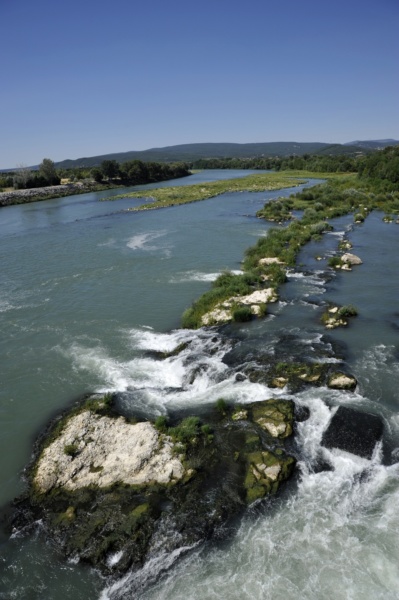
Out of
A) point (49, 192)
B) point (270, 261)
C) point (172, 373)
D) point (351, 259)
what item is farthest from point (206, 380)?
point (49, 192)

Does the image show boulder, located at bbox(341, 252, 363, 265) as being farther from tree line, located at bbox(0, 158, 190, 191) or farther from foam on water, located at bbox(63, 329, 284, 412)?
tree line, located at bbox(0, 158, 190, 191)

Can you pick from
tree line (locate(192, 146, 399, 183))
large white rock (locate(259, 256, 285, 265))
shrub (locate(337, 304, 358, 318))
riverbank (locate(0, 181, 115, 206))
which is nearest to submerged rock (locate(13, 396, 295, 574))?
shrub (locate(337, 304, 358, 318))

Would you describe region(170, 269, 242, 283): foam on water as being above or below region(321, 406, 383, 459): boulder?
above

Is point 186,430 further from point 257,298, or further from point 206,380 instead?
point 257,298

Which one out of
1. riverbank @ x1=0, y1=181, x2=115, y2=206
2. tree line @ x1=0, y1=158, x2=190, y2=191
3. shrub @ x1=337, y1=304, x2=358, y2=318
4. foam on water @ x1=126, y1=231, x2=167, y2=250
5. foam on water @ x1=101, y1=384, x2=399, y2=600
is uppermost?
tree line @ x1=0, y1=158, x2=190, y2=191

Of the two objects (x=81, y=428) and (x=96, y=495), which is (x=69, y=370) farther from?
(x=96, y=495)

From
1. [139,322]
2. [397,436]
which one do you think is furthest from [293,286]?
[397,436]

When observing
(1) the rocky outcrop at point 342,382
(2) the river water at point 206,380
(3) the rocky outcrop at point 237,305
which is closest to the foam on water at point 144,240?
(2) the river water at point 206,380
